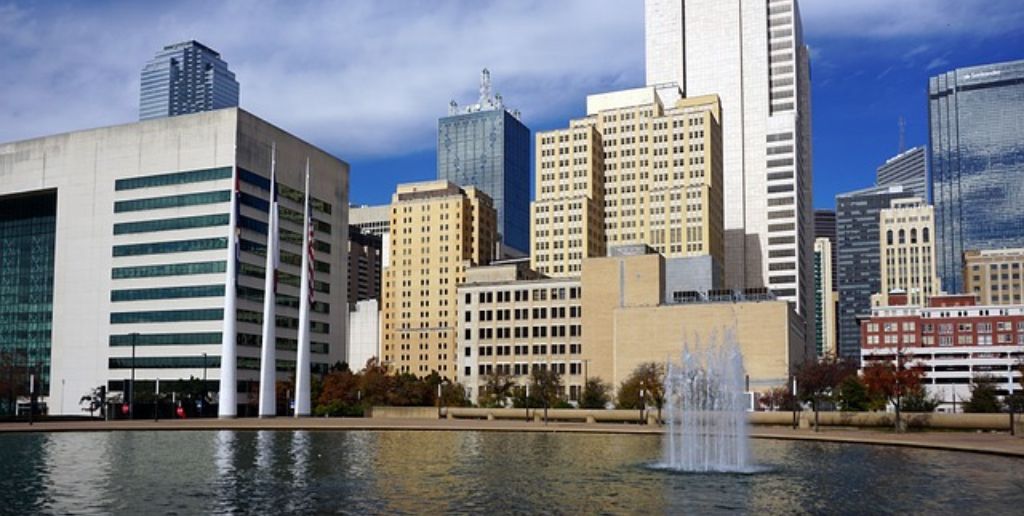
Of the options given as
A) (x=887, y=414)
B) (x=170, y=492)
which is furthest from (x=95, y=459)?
(x=887, y=414)

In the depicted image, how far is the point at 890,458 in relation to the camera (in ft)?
149

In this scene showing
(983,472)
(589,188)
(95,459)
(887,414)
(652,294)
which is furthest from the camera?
(589,188)

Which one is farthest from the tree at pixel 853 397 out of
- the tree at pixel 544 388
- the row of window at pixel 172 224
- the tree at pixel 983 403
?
the row of window at pixel 172 224

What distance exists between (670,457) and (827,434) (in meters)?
21.6

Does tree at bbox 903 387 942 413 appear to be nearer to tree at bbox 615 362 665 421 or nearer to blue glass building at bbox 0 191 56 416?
tree at bbox 615 362 665 421

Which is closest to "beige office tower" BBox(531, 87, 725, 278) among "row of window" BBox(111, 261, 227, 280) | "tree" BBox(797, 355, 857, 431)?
"tree" BBox(797, 355, 857, 431)

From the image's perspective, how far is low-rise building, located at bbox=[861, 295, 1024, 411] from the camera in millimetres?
173375

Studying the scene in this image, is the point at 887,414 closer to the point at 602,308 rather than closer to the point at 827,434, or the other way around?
the point at 827,434

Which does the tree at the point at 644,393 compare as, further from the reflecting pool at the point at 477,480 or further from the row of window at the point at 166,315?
the row of window at the point at 166,315

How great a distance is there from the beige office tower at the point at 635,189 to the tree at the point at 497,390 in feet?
151

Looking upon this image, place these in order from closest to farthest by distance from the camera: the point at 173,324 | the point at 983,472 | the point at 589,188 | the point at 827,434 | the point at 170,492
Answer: the point at 170,492
the point at 983,472
the point at 827,434
the point at 173,324
the point at 589,188

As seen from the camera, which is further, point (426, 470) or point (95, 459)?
point (95, 459)

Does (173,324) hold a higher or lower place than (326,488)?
higher

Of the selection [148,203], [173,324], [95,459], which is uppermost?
[148,203]
